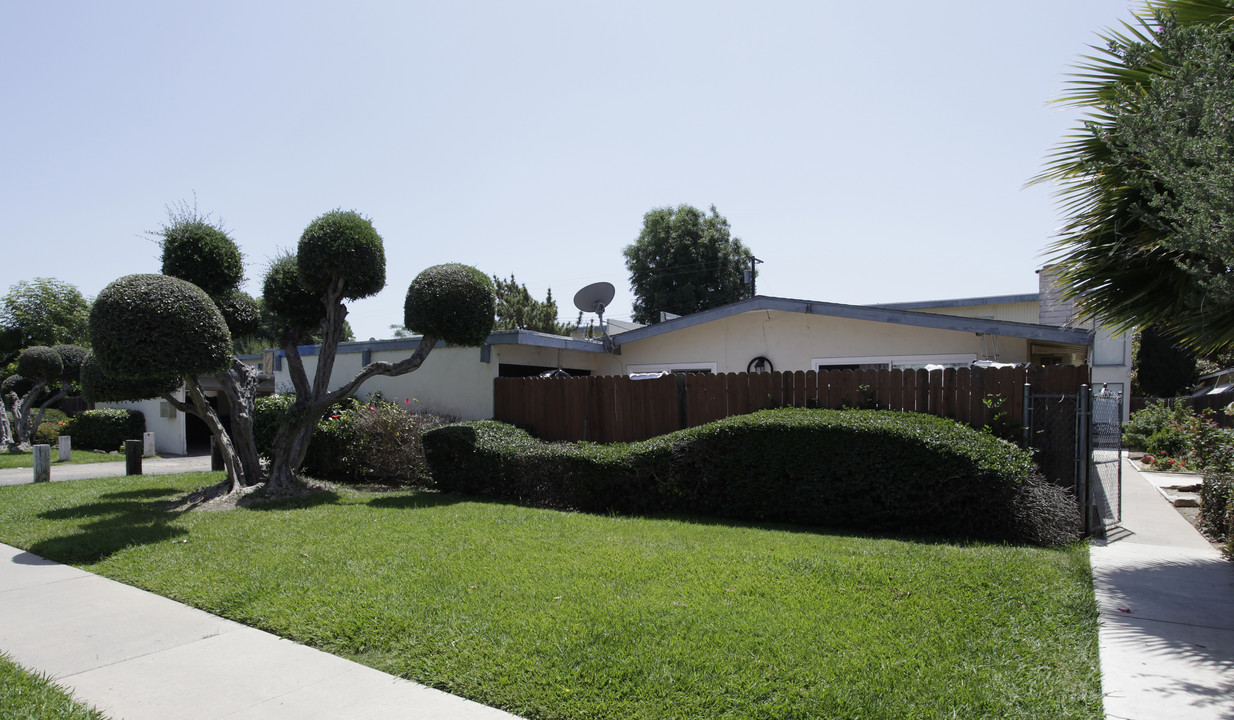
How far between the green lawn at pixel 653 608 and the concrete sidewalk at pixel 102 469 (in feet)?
23.8

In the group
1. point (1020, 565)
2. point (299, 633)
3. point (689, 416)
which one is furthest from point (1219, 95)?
point (689, 416)

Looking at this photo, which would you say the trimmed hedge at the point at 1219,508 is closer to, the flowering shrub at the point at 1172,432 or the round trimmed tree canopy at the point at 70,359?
the flowering shrub at the point at 1172,432

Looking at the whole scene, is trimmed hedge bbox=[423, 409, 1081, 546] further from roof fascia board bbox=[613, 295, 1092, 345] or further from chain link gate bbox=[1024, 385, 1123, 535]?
roof fascia board bbox=[613, 295, 1092, 345]

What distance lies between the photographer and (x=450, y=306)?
37.4 ft

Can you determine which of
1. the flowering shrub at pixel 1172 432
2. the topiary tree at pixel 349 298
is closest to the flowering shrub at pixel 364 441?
the topiary tree at pixel 349 298

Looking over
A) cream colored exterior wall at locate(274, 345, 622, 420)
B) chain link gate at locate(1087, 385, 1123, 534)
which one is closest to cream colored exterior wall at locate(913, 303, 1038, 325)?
chain link gate at locate(1087, 385, 1123, 534)

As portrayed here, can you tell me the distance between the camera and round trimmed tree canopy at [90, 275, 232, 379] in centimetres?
863

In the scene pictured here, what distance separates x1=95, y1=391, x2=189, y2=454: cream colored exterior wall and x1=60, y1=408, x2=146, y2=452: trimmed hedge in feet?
0.99

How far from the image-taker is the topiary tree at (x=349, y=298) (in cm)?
1105

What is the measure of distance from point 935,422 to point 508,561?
5123mm

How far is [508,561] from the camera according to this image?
6.54 meters

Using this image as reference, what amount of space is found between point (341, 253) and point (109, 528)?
15.7 feet

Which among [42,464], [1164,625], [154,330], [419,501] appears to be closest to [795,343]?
[419,501]

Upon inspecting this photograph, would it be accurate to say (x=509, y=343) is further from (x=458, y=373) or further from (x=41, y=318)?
(x=41, y=318)
